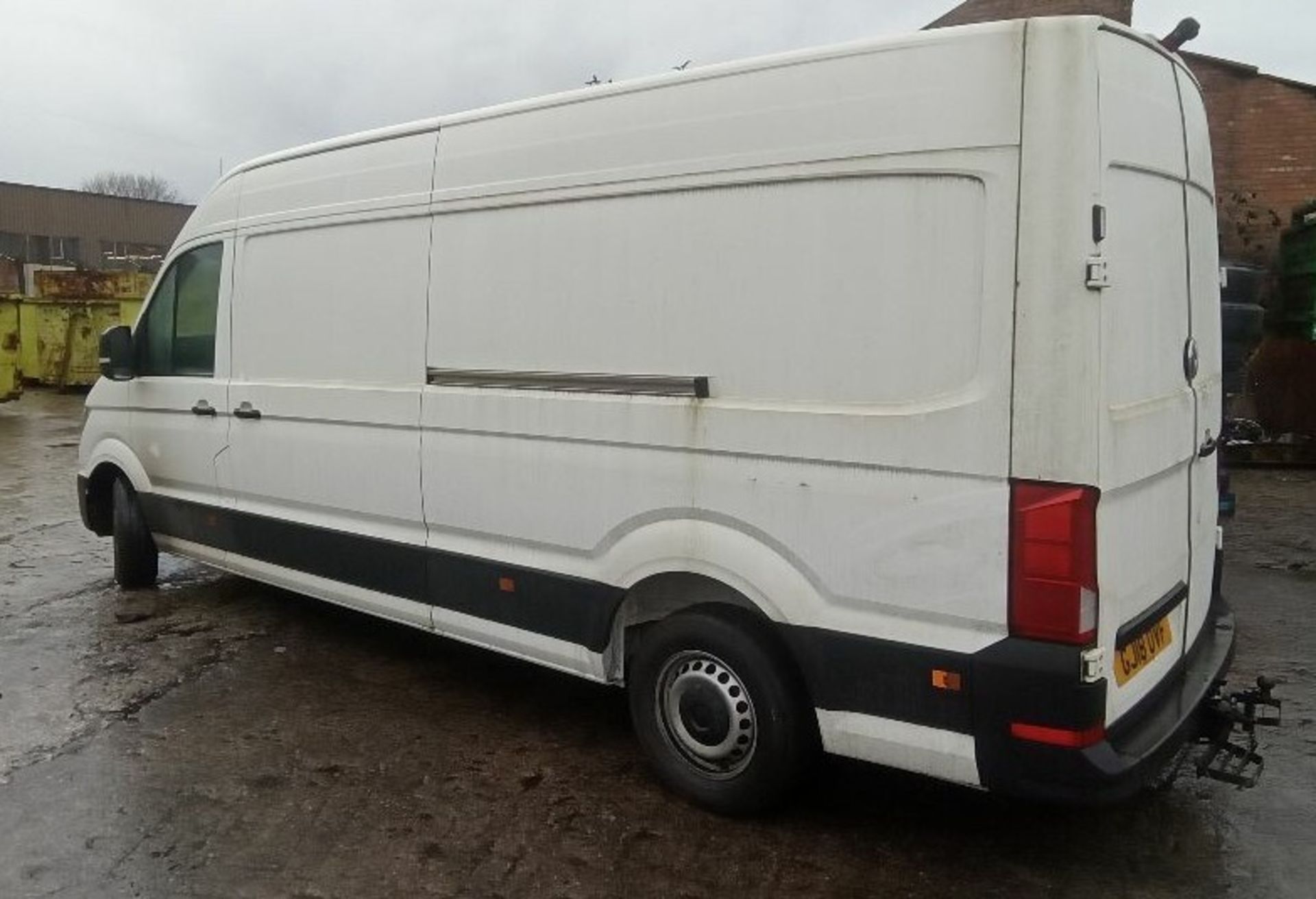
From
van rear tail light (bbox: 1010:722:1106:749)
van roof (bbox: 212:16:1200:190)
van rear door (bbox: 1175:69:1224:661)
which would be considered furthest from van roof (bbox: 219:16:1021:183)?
van rear tail light (bbox: 1010:722:1106:749)

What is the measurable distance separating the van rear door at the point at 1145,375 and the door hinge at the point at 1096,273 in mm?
52

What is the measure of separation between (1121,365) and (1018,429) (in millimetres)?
388

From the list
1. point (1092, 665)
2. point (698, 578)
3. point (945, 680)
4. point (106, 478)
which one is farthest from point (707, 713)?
point (106, 478)

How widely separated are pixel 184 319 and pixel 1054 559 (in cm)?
463

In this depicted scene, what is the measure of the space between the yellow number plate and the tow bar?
288 mm

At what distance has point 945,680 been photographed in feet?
9.53

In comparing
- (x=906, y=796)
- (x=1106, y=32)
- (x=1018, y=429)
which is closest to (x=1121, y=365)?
(x=1018, y=429)

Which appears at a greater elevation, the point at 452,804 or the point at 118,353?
the point at 118,353

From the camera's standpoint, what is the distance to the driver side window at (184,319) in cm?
539

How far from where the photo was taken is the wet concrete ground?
318 cm

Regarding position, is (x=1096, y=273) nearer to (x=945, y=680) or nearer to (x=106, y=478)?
(x=945, y=680)

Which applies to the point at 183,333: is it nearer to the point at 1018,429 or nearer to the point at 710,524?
the point at 710,524

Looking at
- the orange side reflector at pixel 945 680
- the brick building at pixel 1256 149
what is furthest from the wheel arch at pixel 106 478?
the brick building at pixel 1256 149

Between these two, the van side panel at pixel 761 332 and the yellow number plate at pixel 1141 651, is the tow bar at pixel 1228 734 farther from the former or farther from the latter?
the van side panel at pixel 761 332
